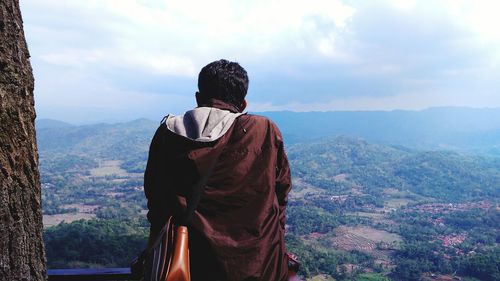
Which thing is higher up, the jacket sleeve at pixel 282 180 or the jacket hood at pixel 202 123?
the jacket hood at pixel 202 123

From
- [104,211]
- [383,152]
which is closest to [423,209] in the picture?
[104,211]

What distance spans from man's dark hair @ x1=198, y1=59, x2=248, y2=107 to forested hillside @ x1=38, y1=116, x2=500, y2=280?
1491cm

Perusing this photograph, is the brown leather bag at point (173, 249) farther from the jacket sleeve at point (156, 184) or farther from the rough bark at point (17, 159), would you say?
the rough bark at point (17, 159)

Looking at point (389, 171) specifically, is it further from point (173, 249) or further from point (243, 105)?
point (173, 249)

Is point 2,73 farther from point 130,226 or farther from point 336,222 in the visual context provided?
point 336,222

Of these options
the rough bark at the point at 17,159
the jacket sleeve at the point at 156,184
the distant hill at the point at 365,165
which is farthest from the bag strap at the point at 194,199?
the distant hill at the point at 365,165

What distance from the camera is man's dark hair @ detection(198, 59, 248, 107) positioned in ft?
6.03

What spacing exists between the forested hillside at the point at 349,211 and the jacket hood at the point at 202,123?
588 inches

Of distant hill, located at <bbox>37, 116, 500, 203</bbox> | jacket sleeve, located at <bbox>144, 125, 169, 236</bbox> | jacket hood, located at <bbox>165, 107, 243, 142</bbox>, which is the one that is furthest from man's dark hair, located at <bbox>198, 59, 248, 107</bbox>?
distant hill, located at <bbox>37, 116, 500, 203</bbox>

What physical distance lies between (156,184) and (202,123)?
0.33m

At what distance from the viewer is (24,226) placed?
61.7 inches

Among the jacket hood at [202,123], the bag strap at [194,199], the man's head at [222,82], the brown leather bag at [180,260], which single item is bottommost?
the brown leather bag at [180,260]

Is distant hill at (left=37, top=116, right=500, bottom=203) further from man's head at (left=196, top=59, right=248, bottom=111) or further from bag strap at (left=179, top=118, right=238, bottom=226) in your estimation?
bag strap at (left=179, top=118, right=238, bottom=226)

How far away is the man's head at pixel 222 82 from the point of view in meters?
1.84
